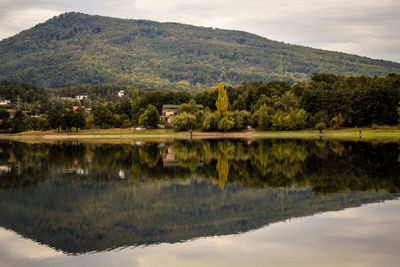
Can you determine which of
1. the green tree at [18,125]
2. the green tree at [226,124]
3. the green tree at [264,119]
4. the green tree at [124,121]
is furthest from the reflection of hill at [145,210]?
the green tree at [18,125]

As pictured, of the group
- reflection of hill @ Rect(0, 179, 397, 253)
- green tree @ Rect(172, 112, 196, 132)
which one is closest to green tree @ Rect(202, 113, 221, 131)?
green tree @ Rect(172, 112, 196, 132)

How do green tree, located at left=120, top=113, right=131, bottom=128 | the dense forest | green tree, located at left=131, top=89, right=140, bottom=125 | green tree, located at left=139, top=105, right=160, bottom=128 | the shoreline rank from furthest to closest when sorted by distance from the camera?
green tree, located at left=131, top=89, right=140, bottom=125 < green tree, located at left=120, top=113, right=131, bottom=128 < green tree, located at left=139, top=105, right=160, bottom=128 < the dense forest < the shoreline

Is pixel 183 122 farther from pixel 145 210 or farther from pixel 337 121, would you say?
pixel 145 210

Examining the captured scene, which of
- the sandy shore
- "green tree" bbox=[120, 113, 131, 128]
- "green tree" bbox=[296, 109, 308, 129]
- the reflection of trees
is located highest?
"green tree" bbox=[296, 109, 308, 129]

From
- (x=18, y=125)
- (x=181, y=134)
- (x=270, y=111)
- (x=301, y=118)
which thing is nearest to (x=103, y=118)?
(x=181, y=134)

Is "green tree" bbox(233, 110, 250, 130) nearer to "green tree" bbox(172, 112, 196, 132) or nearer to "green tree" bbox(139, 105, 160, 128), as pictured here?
"green tree" bbox(172, 112, 196, 132)

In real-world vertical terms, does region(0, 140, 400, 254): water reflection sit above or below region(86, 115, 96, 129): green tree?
above

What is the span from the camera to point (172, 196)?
25.8 m

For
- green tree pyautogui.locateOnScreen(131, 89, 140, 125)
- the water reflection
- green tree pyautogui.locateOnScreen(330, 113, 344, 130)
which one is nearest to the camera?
the water reflection

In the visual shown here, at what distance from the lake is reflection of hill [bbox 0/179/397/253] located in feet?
0.18

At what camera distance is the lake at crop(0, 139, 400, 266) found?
15.5 metres

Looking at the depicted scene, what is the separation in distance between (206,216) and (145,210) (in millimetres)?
3305

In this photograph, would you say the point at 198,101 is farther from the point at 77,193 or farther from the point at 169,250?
the point at 169,250

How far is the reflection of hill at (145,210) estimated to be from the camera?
1822cm
